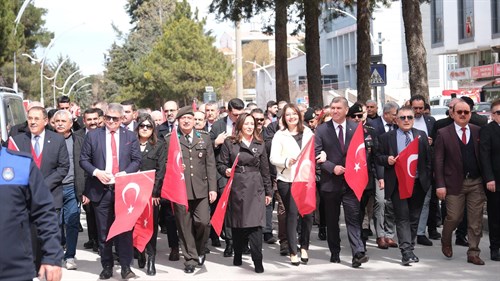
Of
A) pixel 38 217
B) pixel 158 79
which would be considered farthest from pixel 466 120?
pixel 158 79

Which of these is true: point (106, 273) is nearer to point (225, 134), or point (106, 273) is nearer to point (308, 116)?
point (225, 134)

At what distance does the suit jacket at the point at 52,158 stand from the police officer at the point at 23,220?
4.86 m

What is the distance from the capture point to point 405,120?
35.9 ft

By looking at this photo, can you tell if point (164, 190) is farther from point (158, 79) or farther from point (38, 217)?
point (158, 79)

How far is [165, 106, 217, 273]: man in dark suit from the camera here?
10.5 meters

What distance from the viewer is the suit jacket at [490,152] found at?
10.2 metres

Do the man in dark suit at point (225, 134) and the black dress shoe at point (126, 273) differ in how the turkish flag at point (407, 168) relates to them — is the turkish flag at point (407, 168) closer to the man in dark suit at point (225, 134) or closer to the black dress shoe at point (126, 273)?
the man in dark suit at point (225, 134)

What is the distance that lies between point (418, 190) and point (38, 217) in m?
6.68

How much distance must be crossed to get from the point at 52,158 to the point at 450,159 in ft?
14.9

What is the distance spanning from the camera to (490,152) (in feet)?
33.8

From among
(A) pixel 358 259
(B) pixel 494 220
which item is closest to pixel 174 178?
(A) pixel 358 259

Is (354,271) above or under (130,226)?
under

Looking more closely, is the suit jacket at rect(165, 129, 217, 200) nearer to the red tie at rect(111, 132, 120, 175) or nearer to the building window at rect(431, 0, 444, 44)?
the red tie at rect(111, 132, 120, 175)

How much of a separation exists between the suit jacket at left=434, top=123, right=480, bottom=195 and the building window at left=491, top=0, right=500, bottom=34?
60583 millimetres
